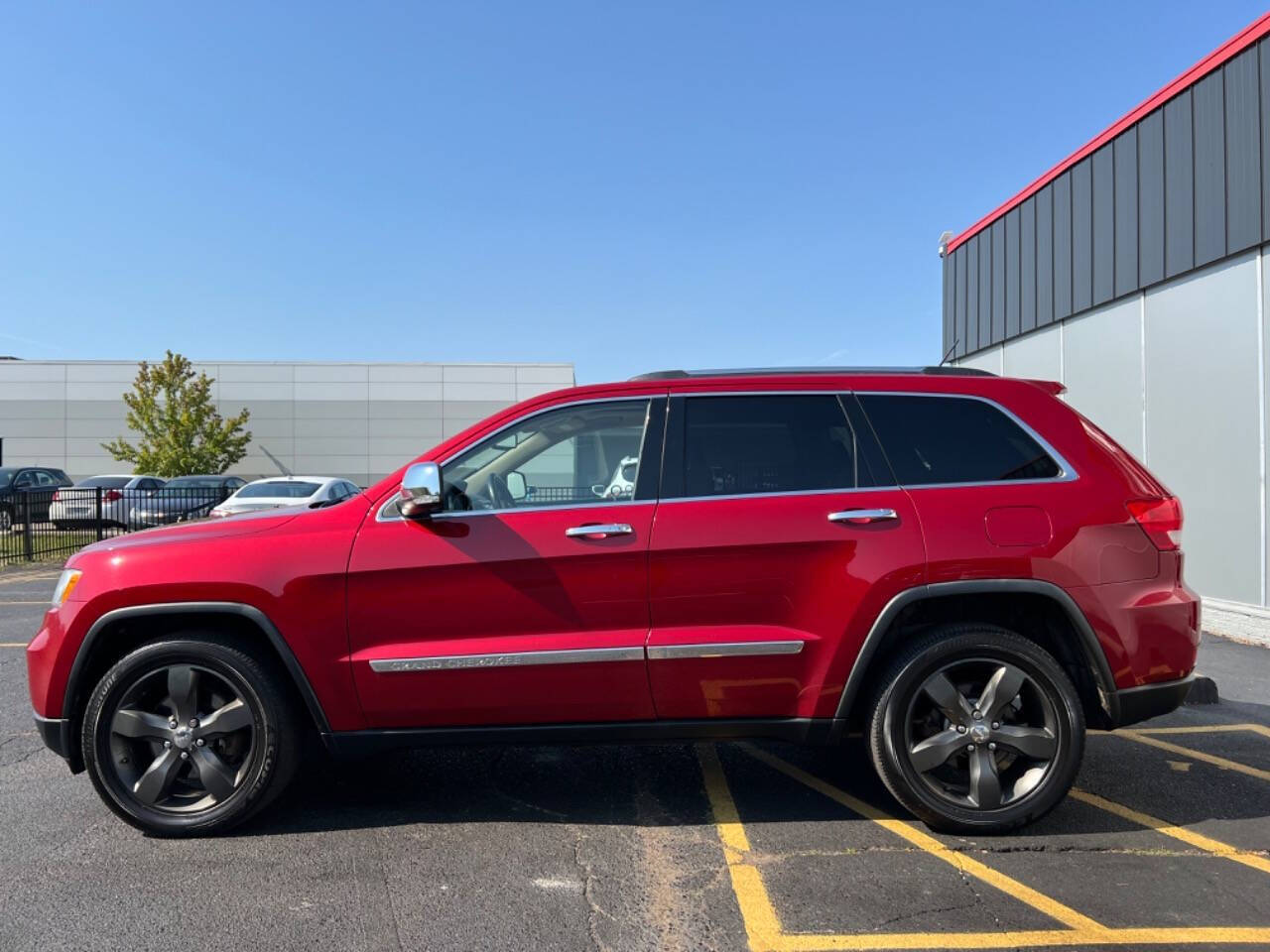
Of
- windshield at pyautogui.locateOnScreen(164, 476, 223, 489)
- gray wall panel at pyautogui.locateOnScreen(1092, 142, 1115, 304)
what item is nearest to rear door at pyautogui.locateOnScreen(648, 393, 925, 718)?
gray wall panel at pyautogui.locateOnScreen(1092, 142, 1115, 304)

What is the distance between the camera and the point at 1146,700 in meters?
3.75

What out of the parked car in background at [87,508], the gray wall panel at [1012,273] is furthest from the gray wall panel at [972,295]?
the parked car in background at [87,508]

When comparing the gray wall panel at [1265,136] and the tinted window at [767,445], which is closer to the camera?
the tinted window at [767,445]

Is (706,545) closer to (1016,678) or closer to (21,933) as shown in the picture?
(1016,678)

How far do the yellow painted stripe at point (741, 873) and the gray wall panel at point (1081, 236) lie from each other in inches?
479

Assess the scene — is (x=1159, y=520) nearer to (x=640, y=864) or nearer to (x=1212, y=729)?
(x=1212, y=729)

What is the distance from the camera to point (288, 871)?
11.2ft

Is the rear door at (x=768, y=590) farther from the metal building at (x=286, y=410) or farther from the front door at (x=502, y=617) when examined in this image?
the metal building at (x=286, y=410)

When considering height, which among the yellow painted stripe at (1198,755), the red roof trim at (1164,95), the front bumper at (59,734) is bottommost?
the yellow painted stripe at (1198,755)

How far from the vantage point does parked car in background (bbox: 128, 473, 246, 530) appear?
60.4 ft

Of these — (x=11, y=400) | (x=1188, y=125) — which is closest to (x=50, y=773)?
(x=1188, y=125)

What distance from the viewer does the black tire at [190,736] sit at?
3.69 meters

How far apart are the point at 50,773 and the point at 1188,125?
13430 mm

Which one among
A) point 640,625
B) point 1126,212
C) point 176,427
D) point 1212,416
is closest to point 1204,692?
point 640,625
